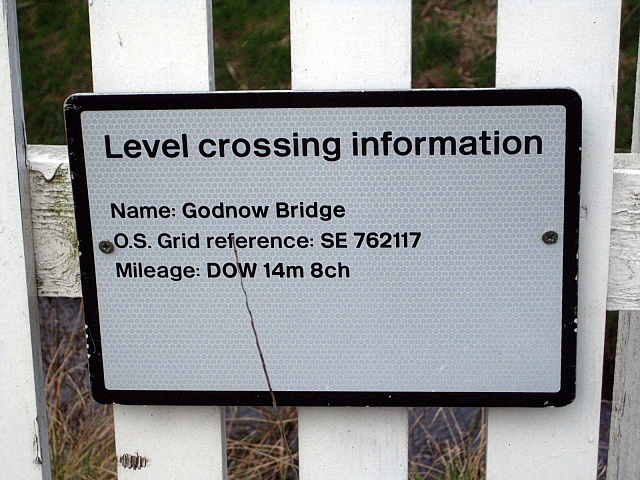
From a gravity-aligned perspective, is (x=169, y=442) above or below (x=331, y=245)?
below

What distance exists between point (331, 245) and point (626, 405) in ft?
2.09

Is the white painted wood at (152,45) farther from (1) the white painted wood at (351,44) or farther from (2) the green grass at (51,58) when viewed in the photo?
(2) the green grass at (51,58)

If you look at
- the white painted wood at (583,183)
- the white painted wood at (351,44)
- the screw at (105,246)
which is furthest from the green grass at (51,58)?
the white painted wood at (583,183)

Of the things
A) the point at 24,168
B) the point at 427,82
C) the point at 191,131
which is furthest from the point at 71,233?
the point at 427,82

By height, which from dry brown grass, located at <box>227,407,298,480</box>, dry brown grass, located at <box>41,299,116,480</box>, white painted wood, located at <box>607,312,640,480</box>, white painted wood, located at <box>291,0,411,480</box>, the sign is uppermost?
white painted wood, located at <box>291,0,411,480</box>

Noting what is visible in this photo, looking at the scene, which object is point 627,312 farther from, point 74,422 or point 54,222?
point 74,422

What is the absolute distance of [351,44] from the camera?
37.5 inches

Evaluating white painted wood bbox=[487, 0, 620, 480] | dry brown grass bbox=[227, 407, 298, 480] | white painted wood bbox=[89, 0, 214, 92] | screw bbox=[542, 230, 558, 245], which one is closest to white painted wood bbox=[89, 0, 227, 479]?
white painted wood bbox=[89, 0, 214, 92]

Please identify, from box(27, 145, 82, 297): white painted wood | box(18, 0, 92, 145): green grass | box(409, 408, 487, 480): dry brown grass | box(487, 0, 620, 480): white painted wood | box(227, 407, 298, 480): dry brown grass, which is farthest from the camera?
box(18, 0, 92, 145): green grass

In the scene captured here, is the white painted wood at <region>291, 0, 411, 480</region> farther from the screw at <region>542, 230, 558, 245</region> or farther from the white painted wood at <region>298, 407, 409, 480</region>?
the white painted wood at <region>298, 407, 409, 480</region>

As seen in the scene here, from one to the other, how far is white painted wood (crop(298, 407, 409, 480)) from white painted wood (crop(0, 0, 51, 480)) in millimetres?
420

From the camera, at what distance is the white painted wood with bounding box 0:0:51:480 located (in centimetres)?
101

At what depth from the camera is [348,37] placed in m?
0.95

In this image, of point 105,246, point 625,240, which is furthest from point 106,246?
point 625,240
